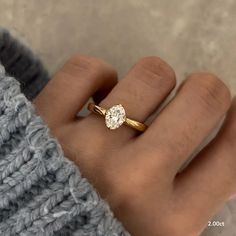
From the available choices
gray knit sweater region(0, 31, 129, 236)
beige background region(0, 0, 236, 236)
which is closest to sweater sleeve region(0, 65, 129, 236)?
gray knit sweater region(0, 31, 129, 236)

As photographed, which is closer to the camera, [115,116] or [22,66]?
[115,116]

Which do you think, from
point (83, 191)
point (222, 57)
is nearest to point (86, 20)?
point (222, 57)

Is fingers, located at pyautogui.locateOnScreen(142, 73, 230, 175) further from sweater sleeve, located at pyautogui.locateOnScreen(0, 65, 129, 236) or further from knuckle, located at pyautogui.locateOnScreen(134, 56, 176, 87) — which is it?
sweater sleeve, located at pyautogui.locateOnScreen(0, 65, 129, 236)

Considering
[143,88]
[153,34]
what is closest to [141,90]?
[143,88]

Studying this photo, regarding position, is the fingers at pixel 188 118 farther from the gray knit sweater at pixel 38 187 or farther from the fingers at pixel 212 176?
the gray knit sweater at pixel 38 187

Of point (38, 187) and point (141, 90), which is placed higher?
point (141, 90)

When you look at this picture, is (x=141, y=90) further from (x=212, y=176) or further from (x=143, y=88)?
(x=212, y=176)
